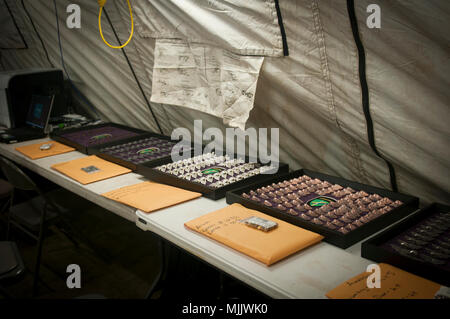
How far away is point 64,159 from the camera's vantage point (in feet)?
8.00

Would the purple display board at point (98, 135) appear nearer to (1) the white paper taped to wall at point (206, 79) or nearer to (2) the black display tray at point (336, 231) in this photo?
(1) the white paper taped to wall at point (206, 79)

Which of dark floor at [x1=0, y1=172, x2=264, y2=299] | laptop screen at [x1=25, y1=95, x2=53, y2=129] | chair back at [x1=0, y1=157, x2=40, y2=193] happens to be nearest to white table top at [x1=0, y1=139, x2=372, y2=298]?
dark floor at [x1=0, y1=172, x2=264, y2=299]

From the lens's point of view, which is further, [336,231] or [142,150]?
[142,150]

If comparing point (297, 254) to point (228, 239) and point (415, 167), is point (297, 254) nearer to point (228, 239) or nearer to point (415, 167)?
point (228, 239)

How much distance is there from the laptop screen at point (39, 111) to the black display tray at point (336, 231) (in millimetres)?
2044

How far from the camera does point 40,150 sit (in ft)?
8.63

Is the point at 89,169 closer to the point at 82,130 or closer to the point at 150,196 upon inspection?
the point at 150,196

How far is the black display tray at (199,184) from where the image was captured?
1.76 metres

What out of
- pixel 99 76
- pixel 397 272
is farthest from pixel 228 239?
pixel 99 76

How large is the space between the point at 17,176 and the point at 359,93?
194 centimetres

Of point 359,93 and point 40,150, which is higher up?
point 359,93

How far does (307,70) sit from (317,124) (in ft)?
1.00

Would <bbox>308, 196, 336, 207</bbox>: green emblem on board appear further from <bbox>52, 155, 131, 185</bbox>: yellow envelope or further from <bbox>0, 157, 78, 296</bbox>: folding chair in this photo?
<bbox>0, 157, 78, 296</bbox>: folding chair

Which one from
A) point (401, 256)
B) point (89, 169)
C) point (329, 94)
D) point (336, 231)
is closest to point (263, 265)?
point (336, 231)
